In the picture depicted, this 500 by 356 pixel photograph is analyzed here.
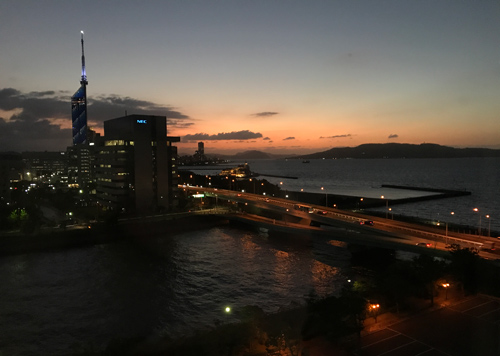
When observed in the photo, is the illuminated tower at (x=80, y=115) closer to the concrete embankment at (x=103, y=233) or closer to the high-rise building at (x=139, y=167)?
the high-rise building at (x=139, y=167)

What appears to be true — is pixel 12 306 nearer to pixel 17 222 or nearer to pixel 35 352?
pixel 35 352

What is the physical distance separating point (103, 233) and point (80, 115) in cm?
6902

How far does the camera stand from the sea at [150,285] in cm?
1192

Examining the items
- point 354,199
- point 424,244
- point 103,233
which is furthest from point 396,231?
point 354,199

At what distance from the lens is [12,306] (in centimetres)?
1404

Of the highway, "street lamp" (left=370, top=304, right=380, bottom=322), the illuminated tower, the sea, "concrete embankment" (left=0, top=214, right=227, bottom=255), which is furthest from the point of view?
the illuminated tower

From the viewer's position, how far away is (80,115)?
86188mm

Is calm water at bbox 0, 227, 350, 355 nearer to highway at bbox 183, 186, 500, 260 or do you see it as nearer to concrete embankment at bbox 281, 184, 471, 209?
highway at bbox 183, 186, 500, 260

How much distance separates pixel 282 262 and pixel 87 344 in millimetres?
11455

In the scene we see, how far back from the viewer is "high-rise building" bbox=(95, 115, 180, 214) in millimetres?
34250

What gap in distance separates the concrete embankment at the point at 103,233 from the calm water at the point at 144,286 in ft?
3.66

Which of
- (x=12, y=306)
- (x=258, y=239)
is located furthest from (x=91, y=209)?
(x=12, y=306)

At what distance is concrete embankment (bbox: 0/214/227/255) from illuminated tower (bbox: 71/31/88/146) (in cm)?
6337

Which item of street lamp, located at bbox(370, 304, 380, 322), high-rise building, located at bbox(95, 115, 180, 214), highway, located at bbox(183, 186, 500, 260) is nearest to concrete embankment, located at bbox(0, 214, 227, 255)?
high-rise building, located at bbox(95, 115, 180, 214)
